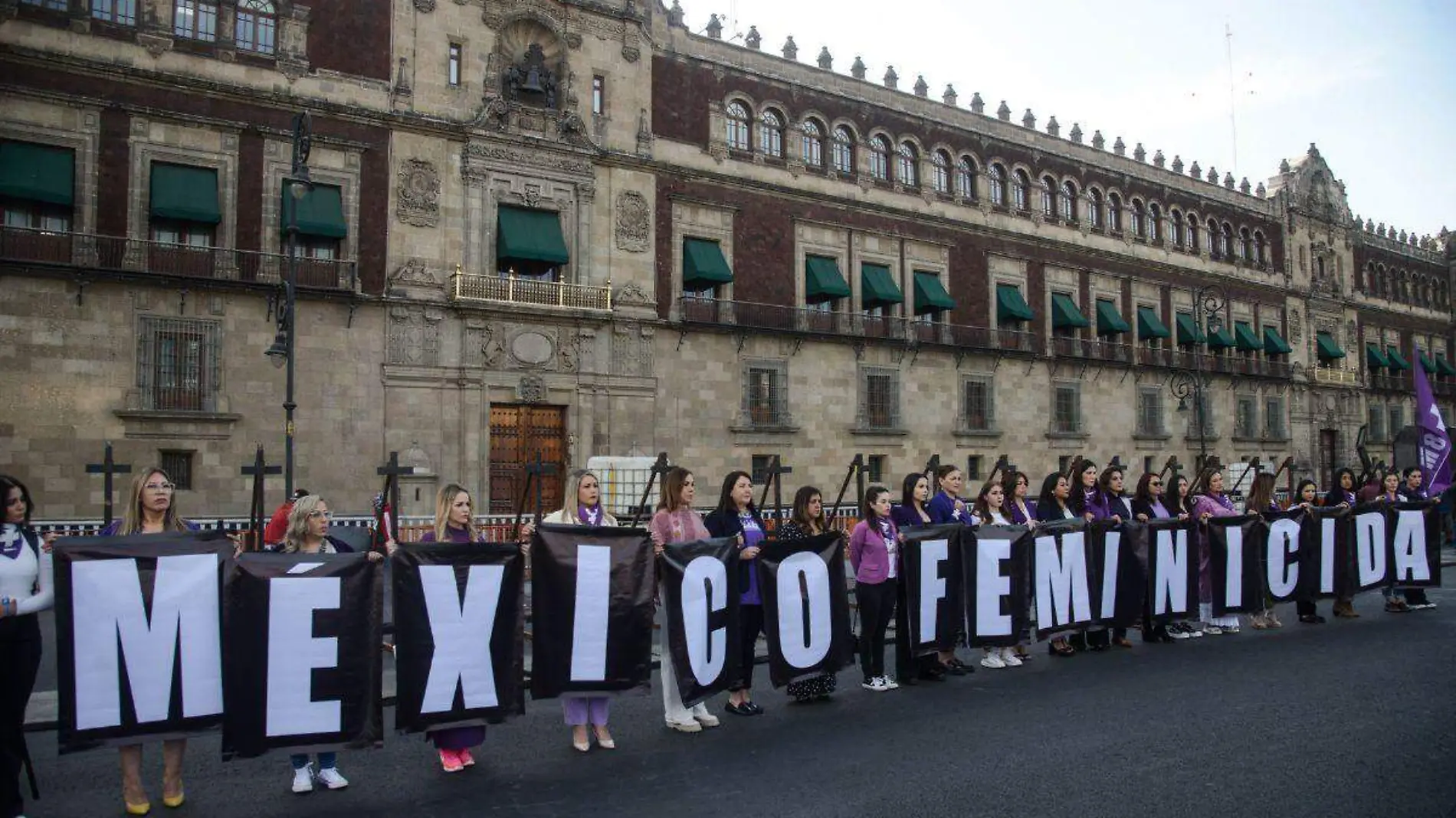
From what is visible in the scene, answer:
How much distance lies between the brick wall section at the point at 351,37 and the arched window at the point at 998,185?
20952 millimetres

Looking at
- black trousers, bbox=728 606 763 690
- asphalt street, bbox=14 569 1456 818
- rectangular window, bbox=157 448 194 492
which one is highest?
rectangular window, bbox=157 448 194 492

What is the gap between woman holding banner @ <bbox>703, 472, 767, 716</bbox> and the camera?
829 cm

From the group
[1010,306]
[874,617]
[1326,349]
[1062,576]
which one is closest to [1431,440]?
[1062,576]

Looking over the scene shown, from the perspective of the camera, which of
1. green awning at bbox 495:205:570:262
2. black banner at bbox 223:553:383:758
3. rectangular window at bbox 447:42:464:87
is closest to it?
black banner at bbox 223:553:383:758

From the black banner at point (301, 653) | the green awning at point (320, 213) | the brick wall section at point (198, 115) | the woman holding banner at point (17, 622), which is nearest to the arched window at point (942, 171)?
the brick wall section at point (198, 115)

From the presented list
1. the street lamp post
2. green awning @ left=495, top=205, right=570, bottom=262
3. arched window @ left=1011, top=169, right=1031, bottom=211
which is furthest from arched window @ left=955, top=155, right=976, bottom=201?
the street lamp post

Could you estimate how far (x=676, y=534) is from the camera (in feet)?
26.3

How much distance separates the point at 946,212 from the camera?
33.2 meters

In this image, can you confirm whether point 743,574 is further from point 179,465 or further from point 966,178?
point 966,178

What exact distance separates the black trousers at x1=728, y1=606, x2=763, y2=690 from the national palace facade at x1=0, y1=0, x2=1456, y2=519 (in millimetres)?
15473

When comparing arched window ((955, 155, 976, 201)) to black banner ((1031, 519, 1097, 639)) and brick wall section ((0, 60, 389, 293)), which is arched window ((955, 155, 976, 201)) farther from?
black banner ((1031, 519, 1097, 639))

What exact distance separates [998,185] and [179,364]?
2662 centimetres

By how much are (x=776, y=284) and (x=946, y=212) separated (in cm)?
788

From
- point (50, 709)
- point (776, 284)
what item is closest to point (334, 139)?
point (776, 284)
